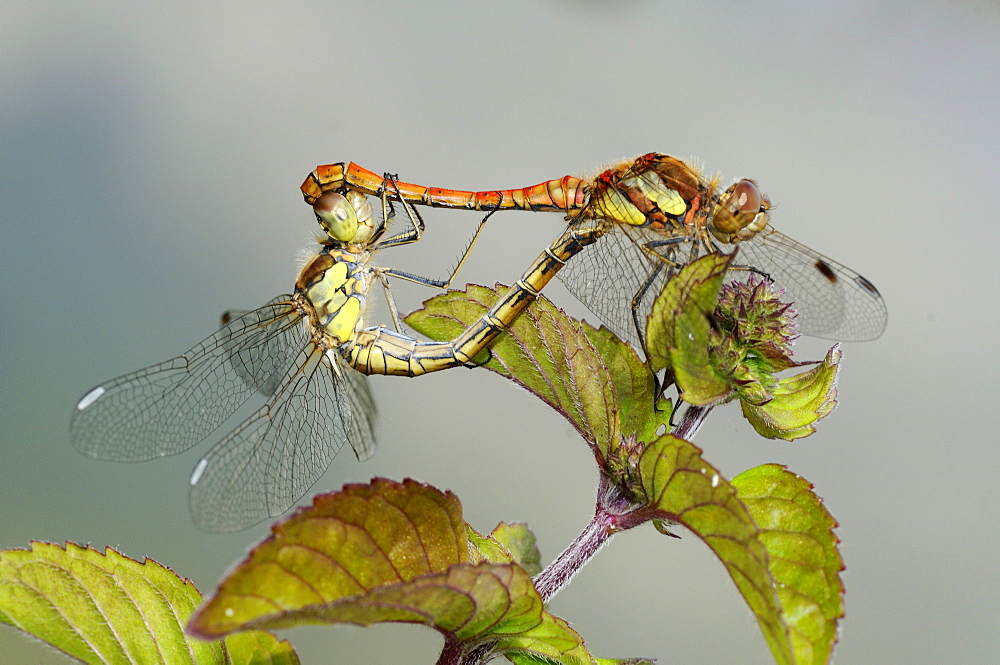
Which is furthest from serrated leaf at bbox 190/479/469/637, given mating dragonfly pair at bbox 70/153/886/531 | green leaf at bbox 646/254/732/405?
mating dragonfly pair at bbox 70/153/886/531

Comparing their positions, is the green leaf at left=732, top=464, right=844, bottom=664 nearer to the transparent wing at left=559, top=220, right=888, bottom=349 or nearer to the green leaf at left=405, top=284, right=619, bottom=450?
the green leaf at left=405, top=284, right=619, bottom=450

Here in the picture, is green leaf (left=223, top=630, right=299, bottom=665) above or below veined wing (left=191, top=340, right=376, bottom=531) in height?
below

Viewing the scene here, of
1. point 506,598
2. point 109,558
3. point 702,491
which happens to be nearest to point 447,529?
point 506,598

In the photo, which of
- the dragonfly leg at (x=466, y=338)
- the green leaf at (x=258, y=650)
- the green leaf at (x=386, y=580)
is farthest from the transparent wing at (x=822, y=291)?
the green leaf at (x=258, y=650)

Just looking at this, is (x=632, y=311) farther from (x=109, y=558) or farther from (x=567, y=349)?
(x=109, y=558)

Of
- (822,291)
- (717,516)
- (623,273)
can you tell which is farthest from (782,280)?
(717,516)

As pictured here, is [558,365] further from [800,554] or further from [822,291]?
[822,291]

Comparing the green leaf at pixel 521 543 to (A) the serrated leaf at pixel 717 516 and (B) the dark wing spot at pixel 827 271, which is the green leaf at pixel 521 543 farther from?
(B) the dark wing spot at pixel 827 271

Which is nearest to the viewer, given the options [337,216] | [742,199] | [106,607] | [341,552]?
[341,552]
